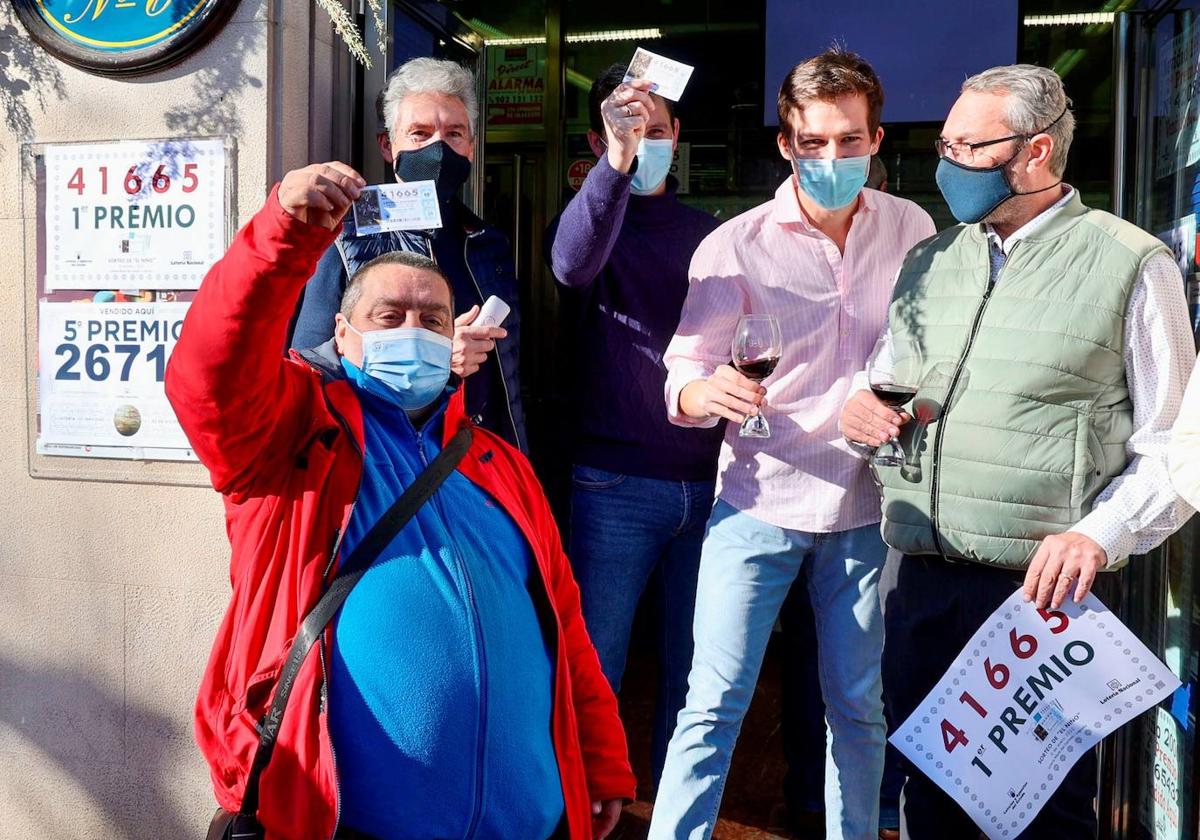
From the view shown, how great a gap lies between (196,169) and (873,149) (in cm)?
179

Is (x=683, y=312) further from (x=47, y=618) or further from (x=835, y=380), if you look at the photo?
(x=47, y=618)

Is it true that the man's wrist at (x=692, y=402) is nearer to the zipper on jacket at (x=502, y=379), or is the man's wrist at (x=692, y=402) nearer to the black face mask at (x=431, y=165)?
the zipper on jacket at (x=502, y=379)

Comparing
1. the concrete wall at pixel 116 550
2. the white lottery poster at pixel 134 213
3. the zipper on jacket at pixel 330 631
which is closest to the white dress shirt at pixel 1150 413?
the zipper on jacket at pixel 330 631

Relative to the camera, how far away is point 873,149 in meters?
2.63

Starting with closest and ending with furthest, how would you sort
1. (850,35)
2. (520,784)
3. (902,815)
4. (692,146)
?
(520,784)
(902,815)
(850,35)
(692,146)

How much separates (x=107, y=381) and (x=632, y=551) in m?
1.56

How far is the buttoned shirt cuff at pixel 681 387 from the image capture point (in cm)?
260

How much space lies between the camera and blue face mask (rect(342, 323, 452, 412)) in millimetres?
1856

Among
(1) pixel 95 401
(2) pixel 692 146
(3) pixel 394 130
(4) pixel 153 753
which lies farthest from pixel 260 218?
(2) pixel 692 146

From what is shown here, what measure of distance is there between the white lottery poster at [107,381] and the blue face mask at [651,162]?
130 cm

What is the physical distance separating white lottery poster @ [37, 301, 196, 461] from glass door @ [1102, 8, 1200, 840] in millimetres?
2622

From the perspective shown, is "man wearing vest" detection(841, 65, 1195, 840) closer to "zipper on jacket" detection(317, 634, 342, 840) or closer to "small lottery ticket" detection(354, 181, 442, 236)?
"small lottery ticket" detection(354, 181, 442, 236)

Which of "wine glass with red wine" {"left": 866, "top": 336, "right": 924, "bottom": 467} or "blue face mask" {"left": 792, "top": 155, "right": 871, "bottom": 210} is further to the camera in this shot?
"blue face mask" {"left": 792, "top": 155, "right": 871, "bottom": 210}

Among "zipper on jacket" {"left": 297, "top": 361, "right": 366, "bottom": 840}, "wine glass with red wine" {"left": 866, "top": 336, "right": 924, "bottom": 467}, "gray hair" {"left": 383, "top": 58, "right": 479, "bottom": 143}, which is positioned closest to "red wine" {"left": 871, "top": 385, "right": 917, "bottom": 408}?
"wine glass with red wine" {"left": 866, "top": 336, "right": 924, "bottom": 467}
